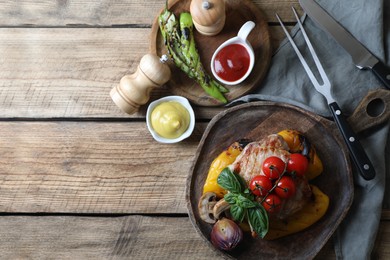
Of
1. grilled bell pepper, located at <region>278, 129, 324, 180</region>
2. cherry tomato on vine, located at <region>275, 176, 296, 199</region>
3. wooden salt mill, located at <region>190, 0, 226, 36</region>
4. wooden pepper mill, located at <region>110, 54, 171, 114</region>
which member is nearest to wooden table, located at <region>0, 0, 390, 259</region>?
wooden pepper mill, located at <region>110, 54, 171, 114</region>

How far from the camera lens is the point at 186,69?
2.15 m

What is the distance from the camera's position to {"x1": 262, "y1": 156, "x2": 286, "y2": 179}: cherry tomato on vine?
1.86 m

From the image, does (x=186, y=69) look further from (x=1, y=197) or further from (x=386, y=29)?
(x=1, y=197)

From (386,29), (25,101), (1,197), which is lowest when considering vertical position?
(1,197)

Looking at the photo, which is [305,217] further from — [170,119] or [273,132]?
[170,119]

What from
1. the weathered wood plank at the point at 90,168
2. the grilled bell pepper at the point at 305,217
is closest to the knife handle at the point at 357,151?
the grilled bell pepper at the point at 305,217

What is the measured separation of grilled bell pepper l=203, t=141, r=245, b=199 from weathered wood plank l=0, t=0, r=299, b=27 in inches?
26.0

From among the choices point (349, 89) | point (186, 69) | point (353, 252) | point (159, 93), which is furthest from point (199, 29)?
point (353, 252)

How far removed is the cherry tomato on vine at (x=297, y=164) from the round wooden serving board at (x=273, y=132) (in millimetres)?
206

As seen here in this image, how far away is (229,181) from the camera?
1892 mm

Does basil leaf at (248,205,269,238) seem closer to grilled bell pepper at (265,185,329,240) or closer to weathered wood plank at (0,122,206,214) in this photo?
grilled bell pepper at (265,185,329,240)

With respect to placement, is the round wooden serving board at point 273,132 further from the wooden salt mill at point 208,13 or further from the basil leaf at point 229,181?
the wooden salt mill at point 208,13

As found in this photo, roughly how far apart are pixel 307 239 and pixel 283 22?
894mm

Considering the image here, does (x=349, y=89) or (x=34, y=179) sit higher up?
(x=349, y=89)
